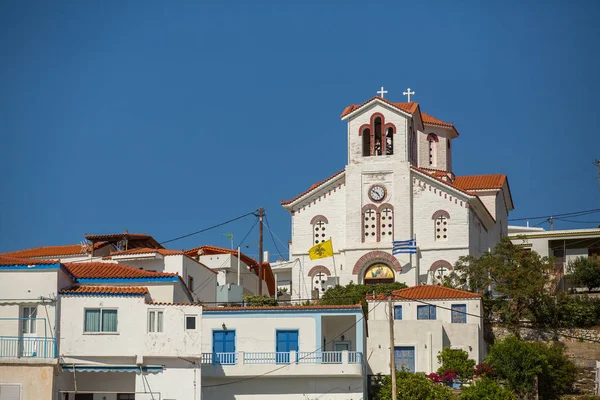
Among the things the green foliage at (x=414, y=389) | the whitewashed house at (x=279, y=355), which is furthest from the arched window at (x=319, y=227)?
the green foliage at (x=414, y=389)

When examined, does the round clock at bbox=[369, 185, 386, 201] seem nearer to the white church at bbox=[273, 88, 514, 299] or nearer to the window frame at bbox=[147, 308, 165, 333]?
the white church at bbox=[273, 88, 514, 299]

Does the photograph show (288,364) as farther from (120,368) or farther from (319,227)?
(319,227)

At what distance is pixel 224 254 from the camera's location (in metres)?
84.7

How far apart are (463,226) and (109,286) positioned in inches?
1270

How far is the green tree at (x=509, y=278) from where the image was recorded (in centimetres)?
7306

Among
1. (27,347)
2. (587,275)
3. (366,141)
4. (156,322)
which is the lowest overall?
(27,347)

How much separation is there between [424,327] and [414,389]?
6641 millimetres

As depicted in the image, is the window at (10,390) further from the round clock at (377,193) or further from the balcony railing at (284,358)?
the round clock at (377,193)

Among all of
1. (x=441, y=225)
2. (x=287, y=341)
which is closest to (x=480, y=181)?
(x=441, y=225)

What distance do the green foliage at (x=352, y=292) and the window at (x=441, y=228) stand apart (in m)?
5.77

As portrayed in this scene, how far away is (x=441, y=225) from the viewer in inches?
3310

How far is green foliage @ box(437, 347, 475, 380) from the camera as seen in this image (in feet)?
206

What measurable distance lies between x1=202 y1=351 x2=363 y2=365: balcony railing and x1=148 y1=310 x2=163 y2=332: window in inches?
155

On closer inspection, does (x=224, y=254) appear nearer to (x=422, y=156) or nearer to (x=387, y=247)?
(x=387, y=247)
